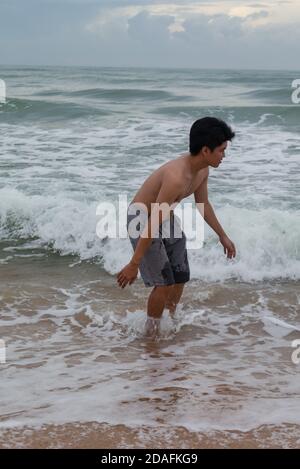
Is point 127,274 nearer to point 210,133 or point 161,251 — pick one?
point 161,251

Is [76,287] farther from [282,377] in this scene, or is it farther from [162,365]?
[282,377]

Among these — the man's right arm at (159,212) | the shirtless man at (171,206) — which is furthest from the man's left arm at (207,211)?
the man's right arm at (159,212)

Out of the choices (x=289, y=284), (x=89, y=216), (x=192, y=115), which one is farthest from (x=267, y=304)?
(x=192, y=115)

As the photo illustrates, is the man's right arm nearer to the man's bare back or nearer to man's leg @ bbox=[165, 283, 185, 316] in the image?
the man's bare back

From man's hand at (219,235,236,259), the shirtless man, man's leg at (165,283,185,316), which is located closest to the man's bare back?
the shirtless man

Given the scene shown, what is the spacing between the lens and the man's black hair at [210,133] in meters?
3.77

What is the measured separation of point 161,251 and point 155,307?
48cm

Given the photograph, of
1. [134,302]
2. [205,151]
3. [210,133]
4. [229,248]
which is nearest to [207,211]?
[229,248]

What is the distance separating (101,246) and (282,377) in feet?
11.8

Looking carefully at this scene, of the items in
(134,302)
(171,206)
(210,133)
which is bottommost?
(134,302)

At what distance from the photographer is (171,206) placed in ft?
12.9

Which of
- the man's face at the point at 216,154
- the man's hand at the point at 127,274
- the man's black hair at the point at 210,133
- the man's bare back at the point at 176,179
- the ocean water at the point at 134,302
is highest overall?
the man's black hair at the point at 210,133

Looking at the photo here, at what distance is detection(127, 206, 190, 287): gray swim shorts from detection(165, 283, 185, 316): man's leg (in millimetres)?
242

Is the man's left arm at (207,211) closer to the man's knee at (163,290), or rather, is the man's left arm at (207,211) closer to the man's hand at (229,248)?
the man's hand at (229,248)
